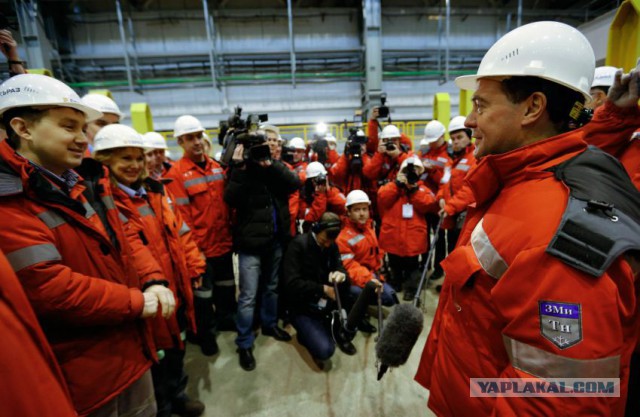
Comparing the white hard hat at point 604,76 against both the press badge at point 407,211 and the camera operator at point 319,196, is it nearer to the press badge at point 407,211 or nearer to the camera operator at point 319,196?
the press badge at point 407,211

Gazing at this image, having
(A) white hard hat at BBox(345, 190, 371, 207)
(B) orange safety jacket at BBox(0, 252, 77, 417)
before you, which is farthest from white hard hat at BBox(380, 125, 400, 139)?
(B) orange safety jacket at BBox(0, 252, 77, 417)

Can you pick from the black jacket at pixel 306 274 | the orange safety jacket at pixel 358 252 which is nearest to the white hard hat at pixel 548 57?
the black jacket at pixel 306 274

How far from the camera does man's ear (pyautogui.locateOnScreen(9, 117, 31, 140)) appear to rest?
3.88 feet

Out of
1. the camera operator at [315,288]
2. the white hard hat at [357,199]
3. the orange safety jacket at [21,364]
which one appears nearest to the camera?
the orange safety jacket at [21,364]

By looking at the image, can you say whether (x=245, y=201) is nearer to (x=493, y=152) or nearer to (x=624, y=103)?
(x=493, y=152)

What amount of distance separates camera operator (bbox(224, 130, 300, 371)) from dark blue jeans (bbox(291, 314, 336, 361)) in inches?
17.2

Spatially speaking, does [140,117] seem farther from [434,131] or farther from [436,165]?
[436,165]

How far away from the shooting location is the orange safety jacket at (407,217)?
143 inches

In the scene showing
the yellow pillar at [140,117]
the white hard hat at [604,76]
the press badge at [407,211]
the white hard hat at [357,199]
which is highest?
the yellow pillar at [140,117]

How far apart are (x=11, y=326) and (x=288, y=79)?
11.4 metres

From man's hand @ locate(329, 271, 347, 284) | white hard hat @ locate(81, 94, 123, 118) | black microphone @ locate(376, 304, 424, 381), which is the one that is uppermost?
white hard hat @ locate(81, 94, 123, 118)

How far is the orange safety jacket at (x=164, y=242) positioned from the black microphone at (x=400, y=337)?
1428 millimetres

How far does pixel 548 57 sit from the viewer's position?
35.3 inches

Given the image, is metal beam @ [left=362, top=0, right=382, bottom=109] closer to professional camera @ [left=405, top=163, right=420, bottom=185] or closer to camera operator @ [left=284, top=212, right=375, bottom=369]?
professional camera @ [left=405, top=163, right=420, bottom=185]
